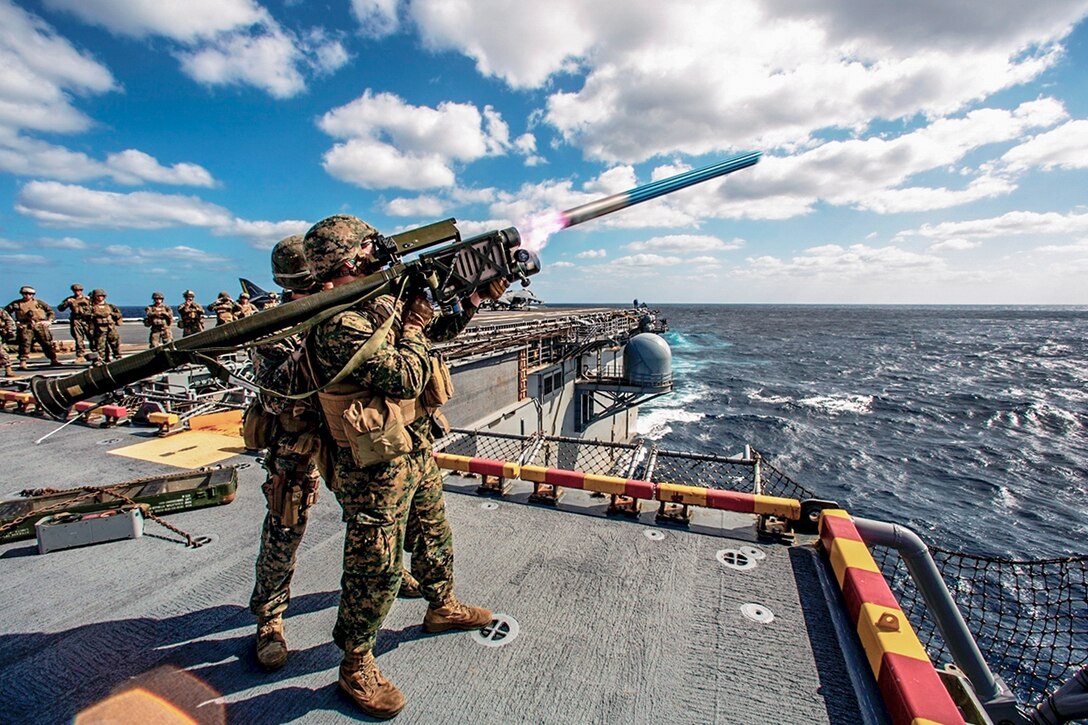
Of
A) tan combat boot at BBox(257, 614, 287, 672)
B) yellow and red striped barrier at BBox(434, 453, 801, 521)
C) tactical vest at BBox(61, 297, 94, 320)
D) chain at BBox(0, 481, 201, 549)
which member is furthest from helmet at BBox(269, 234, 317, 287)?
tactical vest at BBox(61, 297, 94, 320)

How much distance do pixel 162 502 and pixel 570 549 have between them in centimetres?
411

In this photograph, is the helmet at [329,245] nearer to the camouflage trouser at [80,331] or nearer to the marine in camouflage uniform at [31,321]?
the camouflage trouser at [80,331]

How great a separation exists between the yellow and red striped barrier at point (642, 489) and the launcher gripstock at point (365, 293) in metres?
2.33

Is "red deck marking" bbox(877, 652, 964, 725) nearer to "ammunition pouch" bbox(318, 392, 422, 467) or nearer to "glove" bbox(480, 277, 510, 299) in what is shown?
"ammunition pouch" bbox(318, 392, 422, 467)

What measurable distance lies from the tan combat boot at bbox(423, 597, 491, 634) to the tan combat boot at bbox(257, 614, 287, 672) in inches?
33.4

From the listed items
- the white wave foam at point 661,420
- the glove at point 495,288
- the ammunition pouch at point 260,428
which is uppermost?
the glove at point 495,288

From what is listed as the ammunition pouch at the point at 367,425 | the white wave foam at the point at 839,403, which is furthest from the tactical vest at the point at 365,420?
the white wave foam at the point at 839,403

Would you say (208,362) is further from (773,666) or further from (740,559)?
(740,559)

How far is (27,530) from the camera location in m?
4.45

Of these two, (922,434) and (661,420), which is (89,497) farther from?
(922,434)

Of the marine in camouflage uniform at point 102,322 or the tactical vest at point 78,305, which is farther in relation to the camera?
the tactical vest at point 78,305

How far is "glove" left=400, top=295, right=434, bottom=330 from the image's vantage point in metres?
2.98

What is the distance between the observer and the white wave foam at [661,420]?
2650cm

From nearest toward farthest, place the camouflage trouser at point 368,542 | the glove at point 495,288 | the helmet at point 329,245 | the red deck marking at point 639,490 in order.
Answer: the camouflage trouser at point 368,542 → the helmet at point 329,245 → the glove at point 495,288 → the red deck marking at point 639,490
